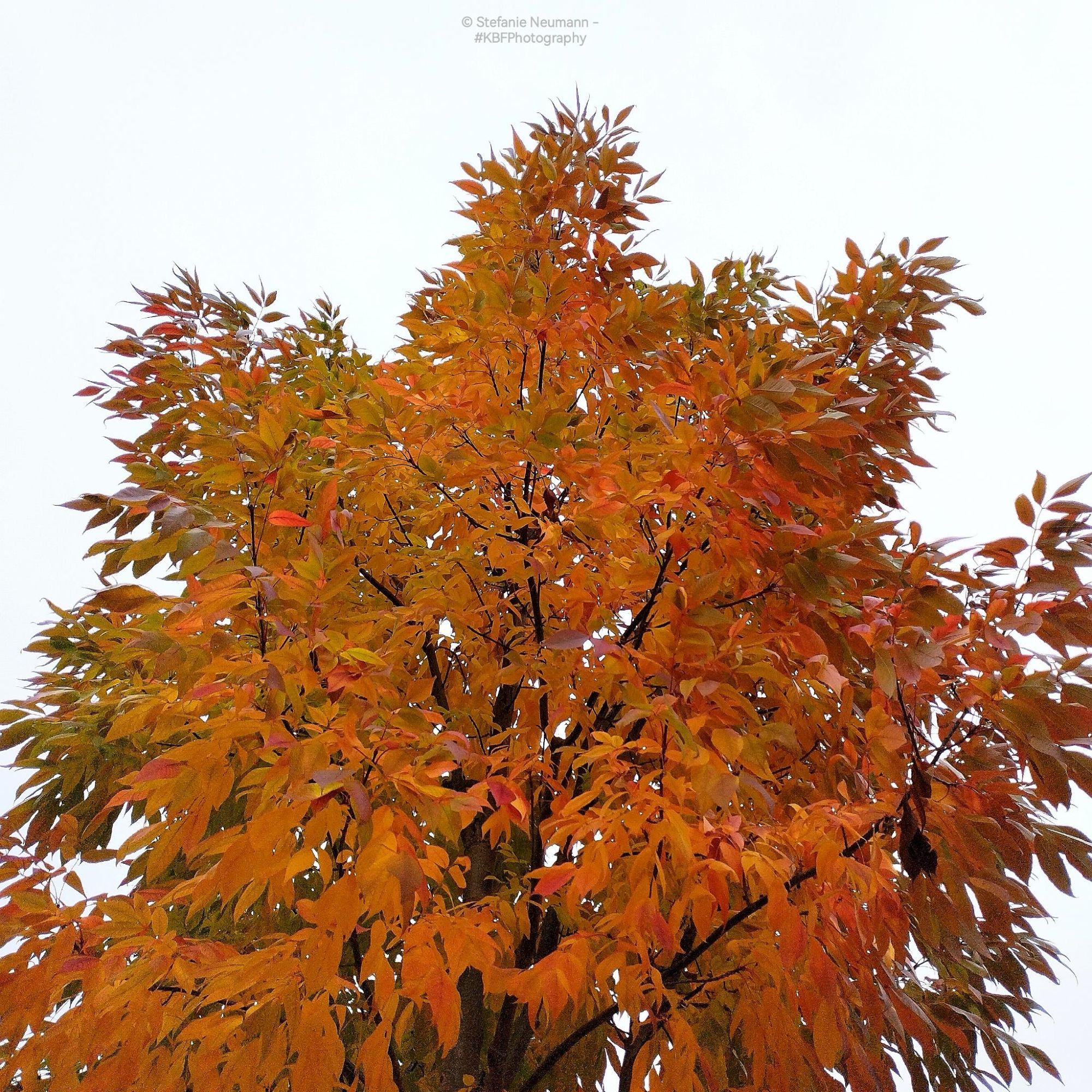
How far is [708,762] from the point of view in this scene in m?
1.29

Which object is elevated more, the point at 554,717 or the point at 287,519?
the point at 287,519

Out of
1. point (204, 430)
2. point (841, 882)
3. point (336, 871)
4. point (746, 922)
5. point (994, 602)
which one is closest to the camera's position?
point (994, 602)

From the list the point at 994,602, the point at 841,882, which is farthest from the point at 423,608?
the point at 994,602

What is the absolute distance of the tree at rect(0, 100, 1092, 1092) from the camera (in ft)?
4.09

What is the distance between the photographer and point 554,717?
178 cm

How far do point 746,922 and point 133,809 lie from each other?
5.17ft

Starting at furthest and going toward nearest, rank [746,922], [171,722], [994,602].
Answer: [746,922] → [171,722] → [994,602]

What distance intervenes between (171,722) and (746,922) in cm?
127

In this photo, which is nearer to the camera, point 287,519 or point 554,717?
point 287,519

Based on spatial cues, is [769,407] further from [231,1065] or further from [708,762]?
[231,1065]

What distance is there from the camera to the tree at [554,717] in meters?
1.25

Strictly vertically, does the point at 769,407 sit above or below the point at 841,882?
above

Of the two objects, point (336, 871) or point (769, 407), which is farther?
point (336, 871)

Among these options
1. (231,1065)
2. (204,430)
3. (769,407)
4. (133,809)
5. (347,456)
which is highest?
(204,430)
